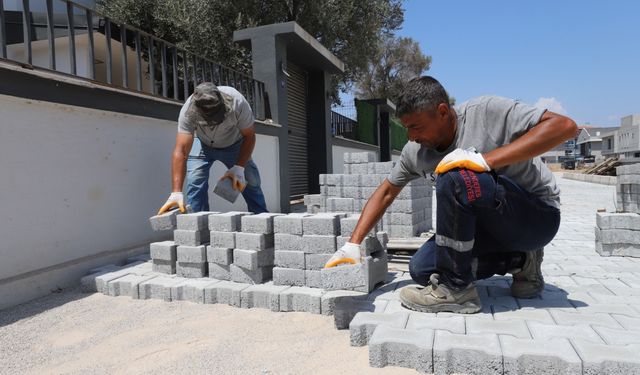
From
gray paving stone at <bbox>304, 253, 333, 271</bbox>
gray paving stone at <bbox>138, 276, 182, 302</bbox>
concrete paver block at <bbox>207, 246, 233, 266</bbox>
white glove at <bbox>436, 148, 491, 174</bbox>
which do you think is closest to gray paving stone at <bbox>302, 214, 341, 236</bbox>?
gray paving stone at <bbox>304, 253, 333, 271</bbox>

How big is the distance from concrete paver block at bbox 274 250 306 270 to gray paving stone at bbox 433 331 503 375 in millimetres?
1305

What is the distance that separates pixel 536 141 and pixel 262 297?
197 cm

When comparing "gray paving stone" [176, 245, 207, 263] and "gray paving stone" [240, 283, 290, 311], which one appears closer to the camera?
"gray paving stone" [240, 283, 290, 311]

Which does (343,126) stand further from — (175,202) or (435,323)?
(435,323)

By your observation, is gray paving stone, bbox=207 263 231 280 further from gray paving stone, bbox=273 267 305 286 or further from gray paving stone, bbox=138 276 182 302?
gray paving stone, bbox=273 267 305 286

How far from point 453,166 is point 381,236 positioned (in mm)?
1201

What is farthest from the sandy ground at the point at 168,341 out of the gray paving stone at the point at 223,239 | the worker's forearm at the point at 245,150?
the worker's forearm at the point at 245,150

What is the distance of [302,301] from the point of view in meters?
2.83

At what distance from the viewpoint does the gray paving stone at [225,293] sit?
2997 millimetres

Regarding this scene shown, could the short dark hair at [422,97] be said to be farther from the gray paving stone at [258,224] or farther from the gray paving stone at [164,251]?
the gray paving stone at [164,251]

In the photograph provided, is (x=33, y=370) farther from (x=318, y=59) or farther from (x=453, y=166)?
(x=318, y=59)

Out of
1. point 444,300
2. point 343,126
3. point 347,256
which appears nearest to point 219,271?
point 347,256

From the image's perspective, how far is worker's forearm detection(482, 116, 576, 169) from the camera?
6.68 feet

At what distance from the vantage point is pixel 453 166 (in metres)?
2.12
